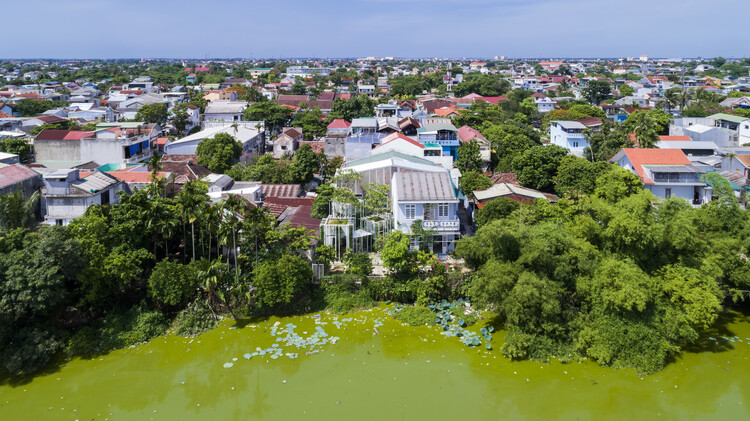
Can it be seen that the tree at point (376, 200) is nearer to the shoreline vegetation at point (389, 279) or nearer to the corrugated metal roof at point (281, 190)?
the shoreline vegetation at point (389, 279)

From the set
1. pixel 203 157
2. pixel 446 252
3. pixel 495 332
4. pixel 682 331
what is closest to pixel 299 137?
pixel 203 157

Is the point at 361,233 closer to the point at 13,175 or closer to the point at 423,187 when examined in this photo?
the point at 423,187

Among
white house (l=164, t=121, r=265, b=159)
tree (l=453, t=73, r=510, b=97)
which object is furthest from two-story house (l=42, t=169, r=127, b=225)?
tree (l=453, t=73, r=510, b=97)

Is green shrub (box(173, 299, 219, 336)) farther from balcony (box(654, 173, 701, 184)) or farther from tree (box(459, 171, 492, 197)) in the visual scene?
balcony (box(654, 173, 701, 184))

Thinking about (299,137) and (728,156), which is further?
(299,137)

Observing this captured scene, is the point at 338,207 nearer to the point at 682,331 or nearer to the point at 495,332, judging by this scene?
the point at 495,332

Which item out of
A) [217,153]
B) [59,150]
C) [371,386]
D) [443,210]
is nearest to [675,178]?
[443,210]
